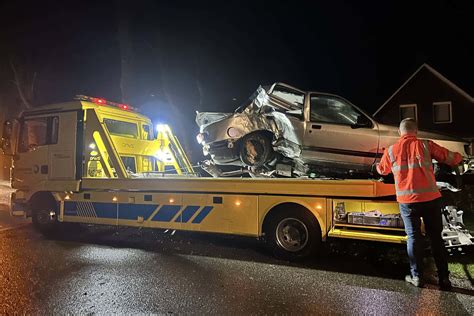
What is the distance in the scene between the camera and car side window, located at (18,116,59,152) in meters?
7.48

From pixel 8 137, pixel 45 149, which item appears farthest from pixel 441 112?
pixel 8 137

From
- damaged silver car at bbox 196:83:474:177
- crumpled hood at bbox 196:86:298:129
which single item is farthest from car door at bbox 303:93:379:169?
crumpled hood at bbox 196:86:298:129

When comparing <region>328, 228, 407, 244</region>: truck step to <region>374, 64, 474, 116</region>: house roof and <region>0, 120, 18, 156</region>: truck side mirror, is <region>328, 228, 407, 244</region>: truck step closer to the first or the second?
<region>0, 120, 18, 156</region>: truck side mirror

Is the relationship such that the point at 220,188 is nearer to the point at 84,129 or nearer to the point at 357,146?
the point at 357,146

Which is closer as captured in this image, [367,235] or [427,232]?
[427,232]

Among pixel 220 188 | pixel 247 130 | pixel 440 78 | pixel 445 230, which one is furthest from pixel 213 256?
pixel 440 78

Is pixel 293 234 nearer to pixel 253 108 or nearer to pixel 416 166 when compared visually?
pixel 416 166

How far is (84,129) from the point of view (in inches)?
283

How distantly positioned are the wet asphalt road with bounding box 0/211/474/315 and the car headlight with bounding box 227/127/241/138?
1976mm

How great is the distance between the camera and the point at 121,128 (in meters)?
7.90

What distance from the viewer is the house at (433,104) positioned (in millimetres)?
20781

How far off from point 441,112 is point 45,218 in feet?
71.8

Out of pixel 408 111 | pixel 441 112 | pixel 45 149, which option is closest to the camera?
pixel 45 149

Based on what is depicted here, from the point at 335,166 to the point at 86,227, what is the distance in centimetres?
598
